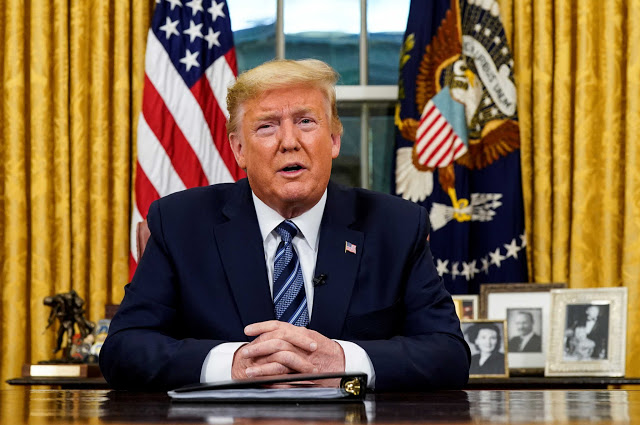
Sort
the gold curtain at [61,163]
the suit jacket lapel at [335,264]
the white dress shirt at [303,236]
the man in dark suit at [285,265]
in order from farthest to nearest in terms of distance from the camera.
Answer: the gold curtain at [61,163], the white dress shirt at [303,236], the suit jacket lapel at [335,264], the man in dark suit at [285,265]

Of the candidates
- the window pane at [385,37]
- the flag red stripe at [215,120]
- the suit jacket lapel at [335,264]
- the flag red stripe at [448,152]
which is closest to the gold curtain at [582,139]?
the flag red stripe at [448,152]

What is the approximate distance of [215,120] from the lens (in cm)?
438

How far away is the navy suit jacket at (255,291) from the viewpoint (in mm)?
2146

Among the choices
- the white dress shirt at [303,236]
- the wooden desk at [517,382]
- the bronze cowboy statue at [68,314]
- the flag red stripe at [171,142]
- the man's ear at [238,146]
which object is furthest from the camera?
the flag red stripe at [171,142]

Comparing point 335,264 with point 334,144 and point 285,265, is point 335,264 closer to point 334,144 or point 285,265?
point 285,265

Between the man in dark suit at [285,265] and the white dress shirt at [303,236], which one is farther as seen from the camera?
the white dress shirt at [303,236]

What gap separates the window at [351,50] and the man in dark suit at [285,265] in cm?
226

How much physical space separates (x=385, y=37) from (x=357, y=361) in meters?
3.11

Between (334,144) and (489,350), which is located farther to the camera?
(489,350)

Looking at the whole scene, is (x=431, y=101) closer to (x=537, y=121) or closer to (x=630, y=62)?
(x=537, y=121)

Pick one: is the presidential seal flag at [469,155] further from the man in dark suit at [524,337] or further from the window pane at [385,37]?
the window pane at [385,37]

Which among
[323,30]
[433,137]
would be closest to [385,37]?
[323,30]

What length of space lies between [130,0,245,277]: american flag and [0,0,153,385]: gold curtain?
0.20 m

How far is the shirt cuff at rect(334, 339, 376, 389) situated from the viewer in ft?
6.56
